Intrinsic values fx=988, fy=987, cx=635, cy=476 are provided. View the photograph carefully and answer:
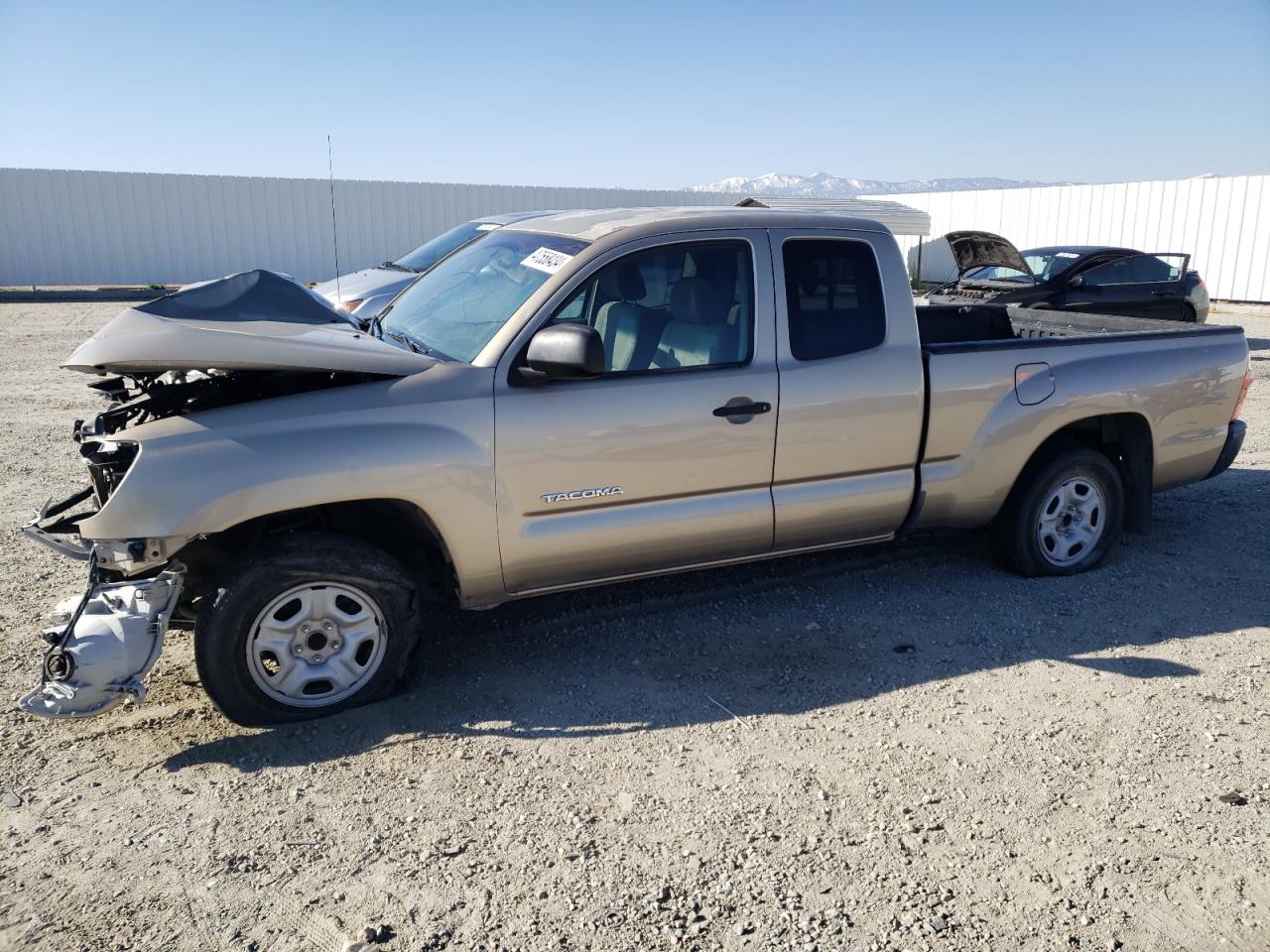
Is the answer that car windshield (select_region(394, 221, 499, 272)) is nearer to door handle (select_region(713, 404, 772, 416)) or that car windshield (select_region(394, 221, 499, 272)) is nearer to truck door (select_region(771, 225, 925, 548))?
truck door (select_region(771, 225, 925, 548))

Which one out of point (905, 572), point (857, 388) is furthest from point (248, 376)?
point (905, 572)

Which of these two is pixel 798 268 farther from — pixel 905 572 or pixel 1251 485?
pixel 1251 485

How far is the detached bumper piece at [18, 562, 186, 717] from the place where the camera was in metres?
3.47

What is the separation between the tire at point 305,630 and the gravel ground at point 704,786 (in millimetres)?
147

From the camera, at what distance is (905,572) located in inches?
222

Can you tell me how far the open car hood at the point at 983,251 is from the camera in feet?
43.7

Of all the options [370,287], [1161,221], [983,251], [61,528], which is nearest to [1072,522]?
[61,528]

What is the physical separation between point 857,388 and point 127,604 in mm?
3208

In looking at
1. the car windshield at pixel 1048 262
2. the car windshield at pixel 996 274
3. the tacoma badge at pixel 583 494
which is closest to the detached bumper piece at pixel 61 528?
the tacoma badge at pixel 583 494

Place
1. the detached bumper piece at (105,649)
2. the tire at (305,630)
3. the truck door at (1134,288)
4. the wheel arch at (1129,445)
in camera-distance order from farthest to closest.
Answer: the truck door at (1134,288), the wheel arch at (1129,445), the tire at (305,630), the detached bumper piece at (105,649)

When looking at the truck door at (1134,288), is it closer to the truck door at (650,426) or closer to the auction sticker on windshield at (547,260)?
the truck door at (650,426)

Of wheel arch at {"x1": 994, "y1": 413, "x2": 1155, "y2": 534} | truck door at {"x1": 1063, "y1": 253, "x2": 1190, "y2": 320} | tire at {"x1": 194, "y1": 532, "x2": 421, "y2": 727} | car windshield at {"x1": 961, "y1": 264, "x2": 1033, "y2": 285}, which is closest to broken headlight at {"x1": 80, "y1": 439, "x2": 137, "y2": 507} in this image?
tire at {"x1": 194, "y1": 532, "x2": 421, "y2": 727}

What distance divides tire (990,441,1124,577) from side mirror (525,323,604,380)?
109 inches

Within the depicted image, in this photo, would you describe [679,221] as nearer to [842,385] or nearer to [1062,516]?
[842,385]
